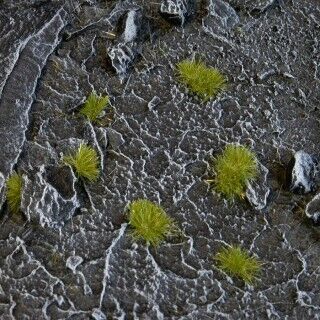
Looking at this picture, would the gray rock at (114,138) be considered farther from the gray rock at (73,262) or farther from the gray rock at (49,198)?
the gray rock at (73,262)

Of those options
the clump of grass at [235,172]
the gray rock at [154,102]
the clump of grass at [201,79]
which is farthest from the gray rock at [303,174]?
the gray rock at [154,102]

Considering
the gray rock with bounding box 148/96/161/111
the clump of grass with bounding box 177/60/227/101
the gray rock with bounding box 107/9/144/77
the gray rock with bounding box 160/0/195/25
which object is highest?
the gray rock with bounding box 160/0/195/25

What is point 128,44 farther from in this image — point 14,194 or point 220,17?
point 14,194

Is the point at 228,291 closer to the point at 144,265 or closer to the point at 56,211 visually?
the point at 144,265

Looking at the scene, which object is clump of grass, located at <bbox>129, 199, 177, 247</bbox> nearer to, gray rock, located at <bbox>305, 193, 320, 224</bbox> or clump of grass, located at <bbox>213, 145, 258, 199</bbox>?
clump of grass, located at <bbox>213, 145, 258, 199</bbox>

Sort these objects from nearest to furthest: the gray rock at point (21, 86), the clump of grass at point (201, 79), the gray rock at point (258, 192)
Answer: the gray rock at point (258, 192) → the gray rock at point (21, 86) → the clump of grass at point (201, 79)

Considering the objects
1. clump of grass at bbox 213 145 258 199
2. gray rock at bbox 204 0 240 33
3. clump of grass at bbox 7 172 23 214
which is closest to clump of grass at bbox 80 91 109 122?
clump of grass at bbox 7 172 23 214
